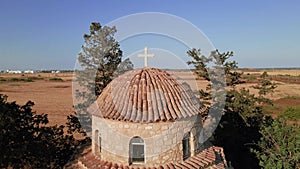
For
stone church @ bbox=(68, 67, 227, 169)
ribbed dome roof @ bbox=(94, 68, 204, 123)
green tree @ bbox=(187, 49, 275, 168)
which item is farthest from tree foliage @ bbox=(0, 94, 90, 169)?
green tree @ bbox=(187, 49, 275, 168)

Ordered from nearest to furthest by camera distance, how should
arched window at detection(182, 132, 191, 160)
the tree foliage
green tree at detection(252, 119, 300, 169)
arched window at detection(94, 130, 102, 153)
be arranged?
1. arched window at detection(182, 132, 191, 160)
2. arched window at detection(94, 130, 102, 153)
3. the tree foliage
4. green tree at detection(252, 119, 300, 169)

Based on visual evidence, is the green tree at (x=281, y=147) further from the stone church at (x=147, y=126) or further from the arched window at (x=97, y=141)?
the arched window at (x=97, y=141)

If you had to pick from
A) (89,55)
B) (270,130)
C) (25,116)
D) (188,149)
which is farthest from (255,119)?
(25,116)

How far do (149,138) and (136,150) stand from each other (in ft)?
2.55

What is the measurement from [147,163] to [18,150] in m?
6.81

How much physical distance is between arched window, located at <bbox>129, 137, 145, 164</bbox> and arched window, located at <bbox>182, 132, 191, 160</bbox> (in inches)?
70.9

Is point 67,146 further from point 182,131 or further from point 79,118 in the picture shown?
point 182,131

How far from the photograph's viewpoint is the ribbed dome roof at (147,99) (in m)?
10.3

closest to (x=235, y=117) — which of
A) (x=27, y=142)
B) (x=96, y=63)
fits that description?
(x=96, y=63)

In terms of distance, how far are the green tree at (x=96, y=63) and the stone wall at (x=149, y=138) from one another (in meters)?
10.7

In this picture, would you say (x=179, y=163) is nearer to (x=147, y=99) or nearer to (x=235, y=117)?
(x=147, y=99)

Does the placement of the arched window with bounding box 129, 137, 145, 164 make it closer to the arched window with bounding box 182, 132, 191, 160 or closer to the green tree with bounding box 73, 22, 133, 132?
the arched window with bounding box 182, 132, 191, 160

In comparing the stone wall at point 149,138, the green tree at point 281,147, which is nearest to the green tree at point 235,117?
the green tree at point 281,147

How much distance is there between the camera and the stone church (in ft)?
33.3
